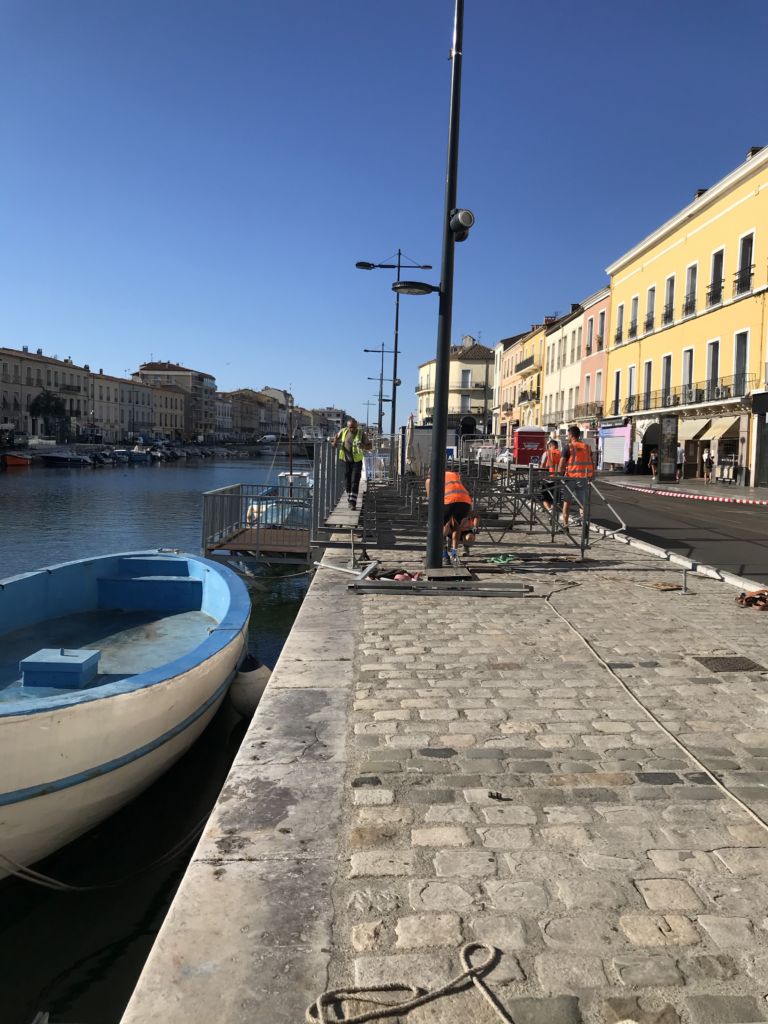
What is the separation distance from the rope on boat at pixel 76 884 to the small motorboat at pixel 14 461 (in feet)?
229

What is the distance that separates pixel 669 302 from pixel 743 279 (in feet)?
23.2

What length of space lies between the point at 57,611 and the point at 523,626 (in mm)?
4821

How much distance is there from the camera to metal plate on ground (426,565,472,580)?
29.6ft

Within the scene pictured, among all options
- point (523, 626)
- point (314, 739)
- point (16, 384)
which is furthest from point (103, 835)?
point (16, 384)

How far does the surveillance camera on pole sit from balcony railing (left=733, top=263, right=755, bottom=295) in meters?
25.4

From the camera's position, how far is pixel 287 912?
270 cm

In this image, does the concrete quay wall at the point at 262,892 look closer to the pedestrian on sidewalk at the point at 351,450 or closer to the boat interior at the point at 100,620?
the boat interior at the point at 100,620

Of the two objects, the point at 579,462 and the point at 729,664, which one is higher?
the point at 579,462

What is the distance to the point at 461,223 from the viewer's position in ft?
28.4

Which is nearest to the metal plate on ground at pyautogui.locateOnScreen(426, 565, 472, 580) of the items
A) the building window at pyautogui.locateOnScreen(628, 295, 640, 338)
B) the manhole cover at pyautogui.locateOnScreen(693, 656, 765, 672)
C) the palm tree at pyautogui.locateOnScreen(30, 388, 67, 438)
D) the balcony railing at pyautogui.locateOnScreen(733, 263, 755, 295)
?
the manhole cover at pyautogui.locateOnScreen(693, 656, 765, 672)

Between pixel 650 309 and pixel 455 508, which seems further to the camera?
pixel 650 309

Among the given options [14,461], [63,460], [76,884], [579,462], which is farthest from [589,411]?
[63,460]

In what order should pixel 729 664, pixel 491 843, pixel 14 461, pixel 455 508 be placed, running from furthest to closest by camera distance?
pixel 14 461, pixel 455 508, pixel 729 664, pixel 491 843

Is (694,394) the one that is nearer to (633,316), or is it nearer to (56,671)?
(633,316)
